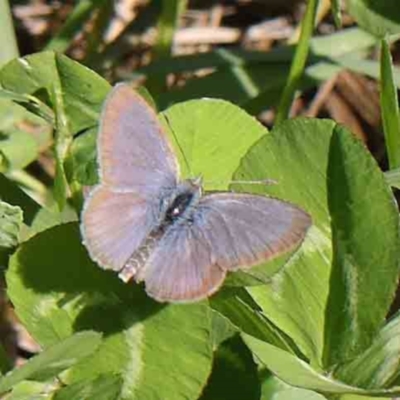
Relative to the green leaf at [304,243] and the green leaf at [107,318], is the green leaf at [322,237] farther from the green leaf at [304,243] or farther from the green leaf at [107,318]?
the green leaf at [107,318]

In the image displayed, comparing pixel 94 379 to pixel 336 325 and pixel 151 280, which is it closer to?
pixel 151 280

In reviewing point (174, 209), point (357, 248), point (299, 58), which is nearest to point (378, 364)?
point (357, 248)

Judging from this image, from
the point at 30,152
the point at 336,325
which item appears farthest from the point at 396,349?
the point at 30,152

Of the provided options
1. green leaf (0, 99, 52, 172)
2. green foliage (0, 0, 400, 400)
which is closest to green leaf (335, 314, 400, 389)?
green foliage (0, 0, 400, 400)

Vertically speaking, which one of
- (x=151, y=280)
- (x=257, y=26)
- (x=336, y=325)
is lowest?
(x=257, y=26)

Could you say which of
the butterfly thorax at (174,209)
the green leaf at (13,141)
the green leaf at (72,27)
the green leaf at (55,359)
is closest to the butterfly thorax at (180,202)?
the butterfly thorax at (174,209)

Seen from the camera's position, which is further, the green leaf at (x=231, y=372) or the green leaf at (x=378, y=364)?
the green leaf at (x=231, y=372)

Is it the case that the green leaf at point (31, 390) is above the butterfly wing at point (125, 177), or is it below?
below
